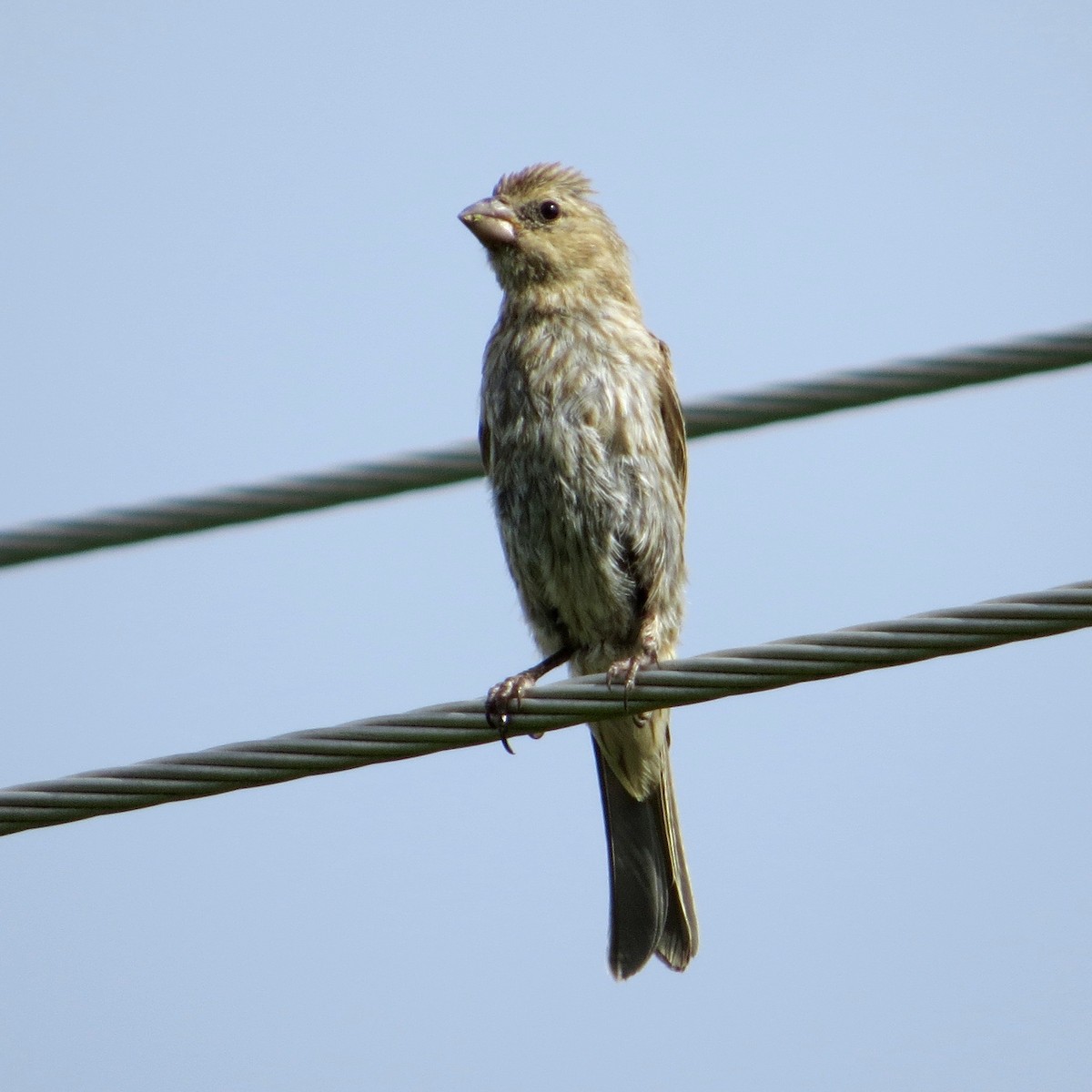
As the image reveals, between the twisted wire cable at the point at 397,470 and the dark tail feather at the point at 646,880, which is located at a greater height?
the twisted wire cable at the point at 397,470

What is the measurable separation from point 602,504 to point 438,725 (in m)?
2.03

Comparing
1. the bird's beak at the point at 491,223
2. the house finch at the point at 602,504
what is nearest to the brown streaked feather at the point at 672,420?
the house finch at the point at 602,504

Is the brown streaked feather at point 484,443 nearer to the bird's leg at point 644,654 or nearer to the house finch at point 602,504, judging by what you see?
the house finch at point 602,504

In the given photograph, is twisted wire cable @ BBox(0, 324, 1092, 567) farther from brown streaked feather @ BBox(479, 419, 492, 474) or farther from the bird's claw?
the bird's claw

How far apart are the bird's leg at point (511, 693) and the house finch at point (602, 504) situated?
0.5 inches

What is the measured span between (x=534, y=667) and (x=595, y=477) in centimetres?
69

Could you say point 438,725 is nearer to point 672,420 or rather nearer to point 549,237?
point 672,420

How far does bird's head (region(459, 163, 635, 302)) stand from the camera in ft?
19.9

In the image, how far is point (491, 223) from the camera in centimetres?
613

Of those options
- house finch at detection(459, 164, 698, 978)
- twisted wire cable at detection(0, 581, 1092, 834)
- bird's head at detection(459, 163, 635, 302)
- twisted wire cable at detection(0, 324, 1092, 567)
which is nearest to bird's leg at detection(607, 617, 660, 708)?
house finch at detection(459, 164, 698, 978)

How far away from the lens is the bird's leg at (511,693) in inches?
145

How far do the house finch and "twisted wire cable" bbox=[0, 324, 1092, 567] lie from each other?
1.30ft

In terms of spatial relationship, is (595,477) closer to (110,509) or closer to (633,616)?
(633,616)

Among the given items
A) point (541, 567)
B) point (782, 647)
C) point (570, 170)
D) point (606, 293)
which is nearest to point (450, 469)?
point (541, 567)
